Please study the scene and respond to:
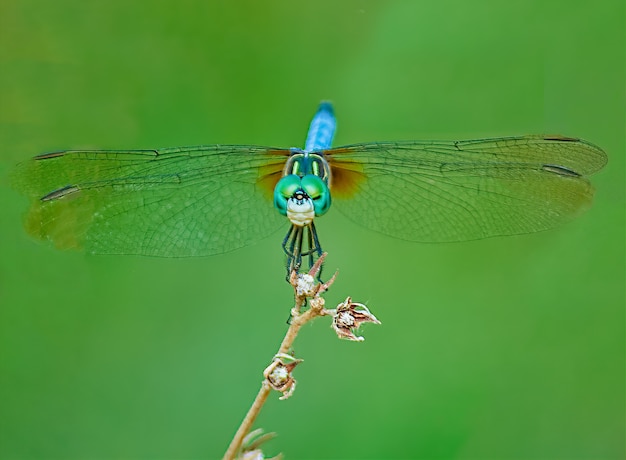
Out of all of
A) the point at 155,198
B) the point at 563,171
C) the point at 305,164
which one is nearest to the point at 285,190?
the point at 305,164

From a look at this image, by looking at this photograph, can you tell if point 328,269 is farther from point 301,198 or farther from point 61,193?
point 61,193

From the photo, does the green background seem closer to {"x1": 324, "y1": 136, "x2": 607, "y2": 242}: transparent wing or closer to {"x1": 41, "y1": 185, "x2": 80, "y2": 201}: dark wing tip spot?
{"x1": 41, "y1": 185, "x2": 80, "y2": 201}: dark wing tip spot

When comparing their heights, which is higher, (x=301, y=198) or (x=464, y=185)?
(x=464, y=185)

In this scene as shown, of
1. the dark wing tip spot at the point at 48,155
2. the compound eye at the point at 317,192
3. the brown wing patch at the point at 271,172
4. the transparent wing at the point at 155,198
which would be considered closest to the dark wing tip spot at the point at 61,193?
the transparent wing at the point at 155,198

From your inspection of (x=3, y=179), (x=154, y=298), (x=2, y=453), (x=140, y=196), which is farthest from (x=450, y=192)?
(x=2, y=453)

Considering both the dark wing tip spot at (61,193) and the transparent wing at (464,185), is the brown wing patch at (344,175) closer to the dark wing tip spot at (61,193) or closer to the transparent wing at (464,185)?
the transparent wing at (464,185)

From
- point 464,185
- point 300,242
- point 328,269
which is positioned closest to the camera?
point 300,242

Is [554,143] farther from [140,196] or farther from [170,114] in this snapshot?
[170,114]
